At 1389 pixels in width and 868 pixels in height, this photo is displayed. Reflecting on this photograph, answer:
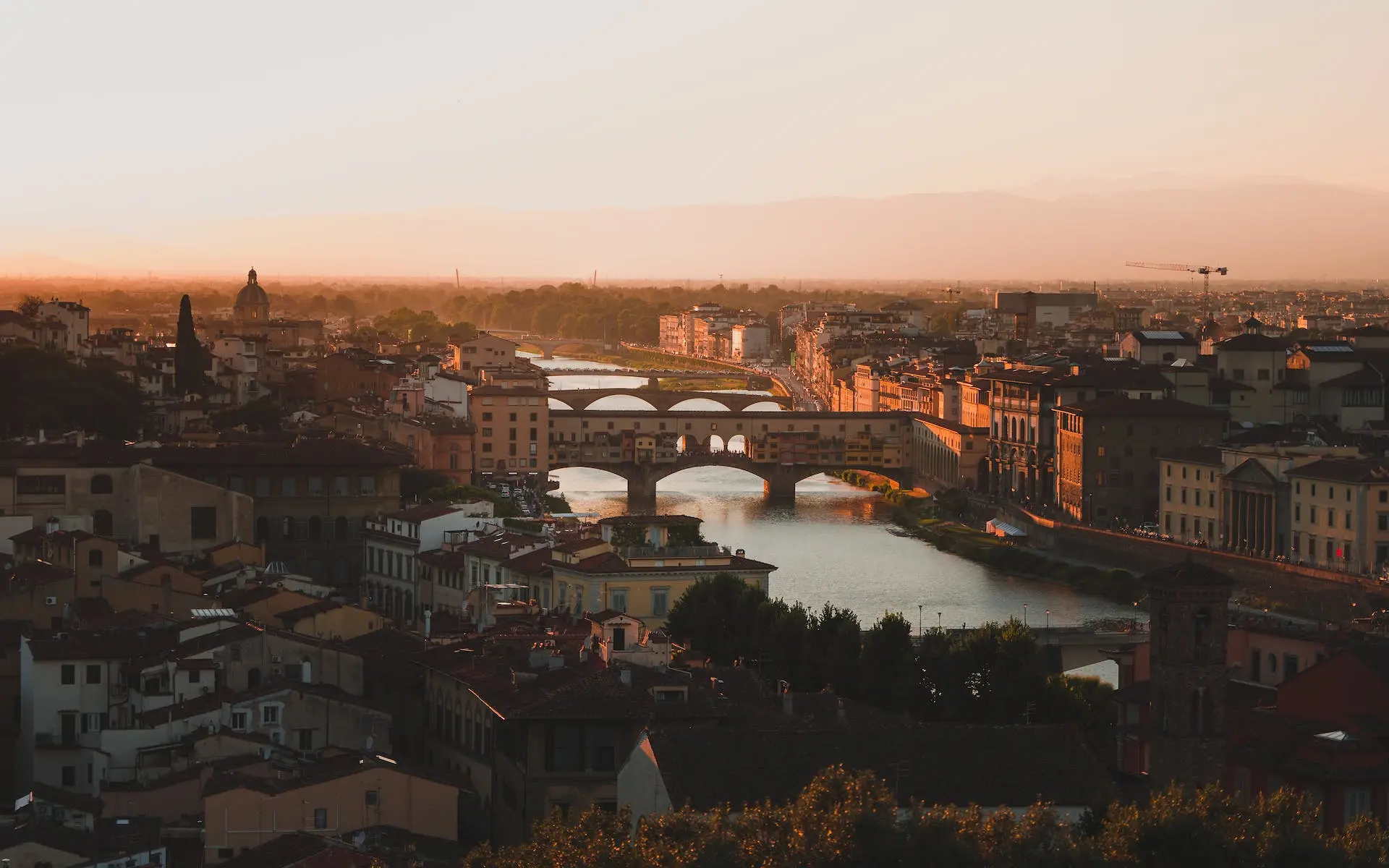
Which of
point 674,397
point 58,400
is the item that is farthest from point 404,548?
point 674,397

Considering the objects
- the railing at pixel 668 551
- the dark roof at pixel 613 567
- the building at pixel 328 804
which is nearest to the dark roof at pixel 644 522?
the railing at pixel 668 551

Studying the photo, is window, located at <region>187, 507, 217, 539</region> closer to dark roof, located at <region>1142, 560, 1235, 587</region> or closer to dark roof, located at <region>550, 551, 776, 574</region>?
dark roof, located at <region>550, 551, 776, 574</region>

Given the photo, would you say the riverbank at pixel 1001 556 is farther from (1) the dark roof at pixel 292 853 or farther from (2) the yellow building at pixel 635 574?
(1) the dark roof at pixel 292 853

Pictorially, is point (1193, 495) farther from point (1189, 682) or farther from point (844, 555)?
point (1189, 682)

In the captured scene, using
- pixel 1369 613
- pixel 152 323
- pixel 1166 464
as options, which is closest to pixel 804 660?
pixel 1369 613

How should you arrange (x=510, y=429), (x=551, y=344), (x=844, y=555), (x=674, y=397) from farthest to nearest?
(x=551, y=344)
(x=674, y=397)
(x=510, y=429)
(x=844, y=555)

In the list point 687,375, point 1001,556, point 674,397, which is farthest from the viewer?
point 687,375
